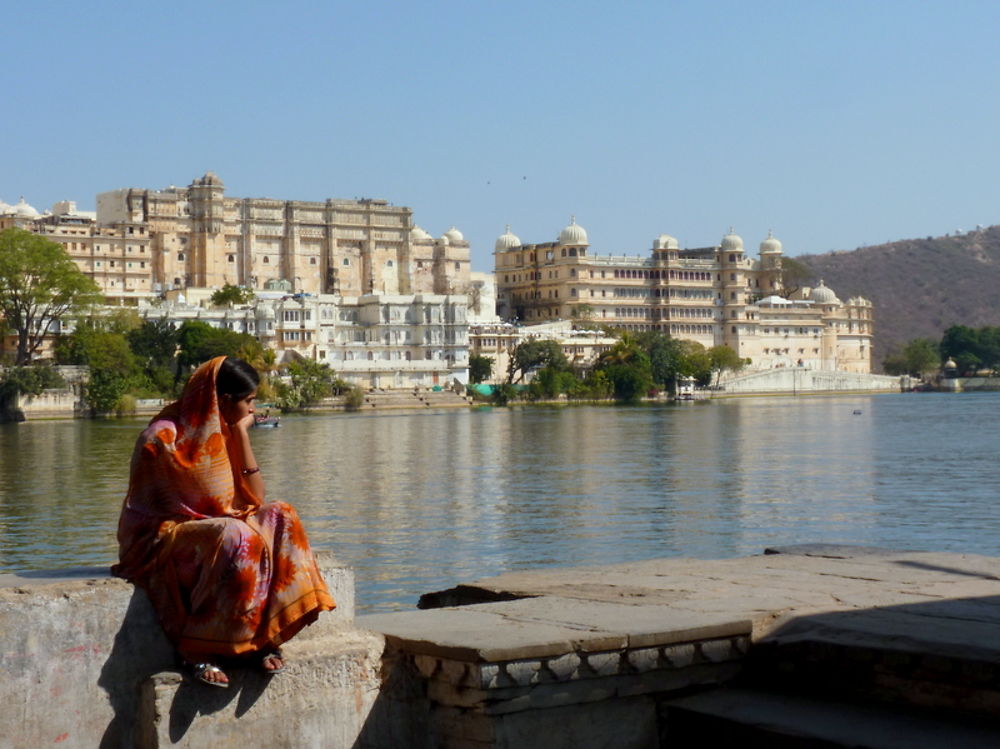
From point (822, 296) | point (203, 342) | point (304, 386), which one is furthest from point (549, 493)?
point (822, 296)

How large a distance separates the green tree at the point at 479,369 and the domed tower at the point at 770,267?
3804 cm

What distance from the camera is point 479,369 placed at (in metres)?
77.0

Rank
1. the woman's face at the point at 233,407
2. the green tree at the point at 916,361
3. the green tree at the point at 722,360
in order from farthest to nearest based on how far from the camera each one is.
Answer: the green tree at the point at 916,361 → the green tree at the point at 722,360 → the woman's face at the point at 233,407

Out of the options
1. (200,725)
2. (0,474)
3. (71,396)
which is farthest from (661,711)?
(71,396)

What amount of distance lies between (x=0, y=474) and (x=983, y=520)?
59.6 feet

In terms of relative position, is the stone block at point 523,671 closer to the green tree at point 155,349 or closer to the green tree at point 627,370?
the green tree at point 155,349

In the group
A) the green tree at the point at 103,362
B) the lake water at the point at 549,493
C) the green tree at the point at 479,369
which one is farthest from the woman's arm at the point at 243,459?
the green tree at the point at 479,369

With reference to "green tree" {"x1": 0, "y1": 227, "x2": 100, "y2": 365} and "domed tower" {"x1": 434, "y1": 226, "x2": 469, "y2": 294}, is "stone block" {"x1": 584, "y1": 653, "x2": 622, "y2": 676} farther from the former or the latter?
"domed tower" {"x1": 434, "y1": 226, "x2": 469, "y2": 294}

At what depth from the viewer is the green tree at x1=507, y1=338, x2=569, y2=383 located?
7712cm

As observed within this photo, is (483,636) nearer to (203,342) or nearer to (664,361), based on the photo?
(203,342)

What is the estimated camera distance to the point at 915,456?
3259 centimetres

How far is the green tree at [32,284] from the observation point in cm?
6175

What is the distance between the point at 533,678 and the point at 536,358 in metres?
72.1

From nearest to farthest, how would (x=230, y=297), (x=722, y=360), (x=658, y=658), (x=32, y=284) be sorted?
(x=658, y=658), (x=32, y=284), (x=230, y=297), (x=722, y=360)
